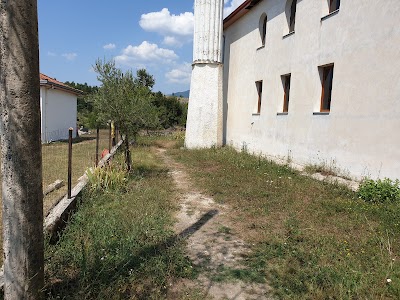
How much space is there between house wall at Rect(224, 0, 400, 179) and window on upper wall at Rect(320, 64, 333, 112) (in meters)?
0.13

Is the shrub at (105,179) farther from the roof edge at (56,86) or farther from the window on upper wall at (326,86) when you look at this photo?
the roof edge at (56,86)

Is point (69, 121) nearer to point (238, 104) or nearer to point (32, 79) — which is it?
point (238, 104)

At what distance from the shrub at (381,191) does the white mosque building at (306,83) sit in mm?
288

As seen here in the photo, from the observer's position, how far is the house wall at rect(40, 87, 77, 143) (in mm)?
16620

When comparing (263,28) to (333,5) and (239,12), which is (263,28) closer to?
(239,12)

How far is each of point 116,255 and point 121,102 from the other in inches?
182

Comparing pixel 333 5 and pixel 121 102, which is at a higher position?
pixel 333 5

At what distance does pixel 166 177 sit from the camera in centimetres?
822

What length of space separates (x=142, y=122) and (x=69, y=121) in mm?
15290

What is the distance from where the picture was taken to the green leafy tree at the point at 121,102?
734cm

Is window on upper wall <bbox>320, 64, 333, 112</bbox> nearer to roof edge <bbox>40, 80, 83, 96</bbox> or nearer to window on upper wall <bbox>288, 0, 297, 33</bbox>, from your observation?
window on upper wall <bbox>288, 0, 297, 33</bbox>

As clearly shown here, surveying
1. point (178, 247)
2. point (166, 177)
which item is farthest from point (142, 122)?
point (178, 247)

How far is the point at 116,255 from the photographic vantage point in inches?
135

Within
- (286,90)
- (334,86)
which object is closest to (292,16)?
(286,90)
